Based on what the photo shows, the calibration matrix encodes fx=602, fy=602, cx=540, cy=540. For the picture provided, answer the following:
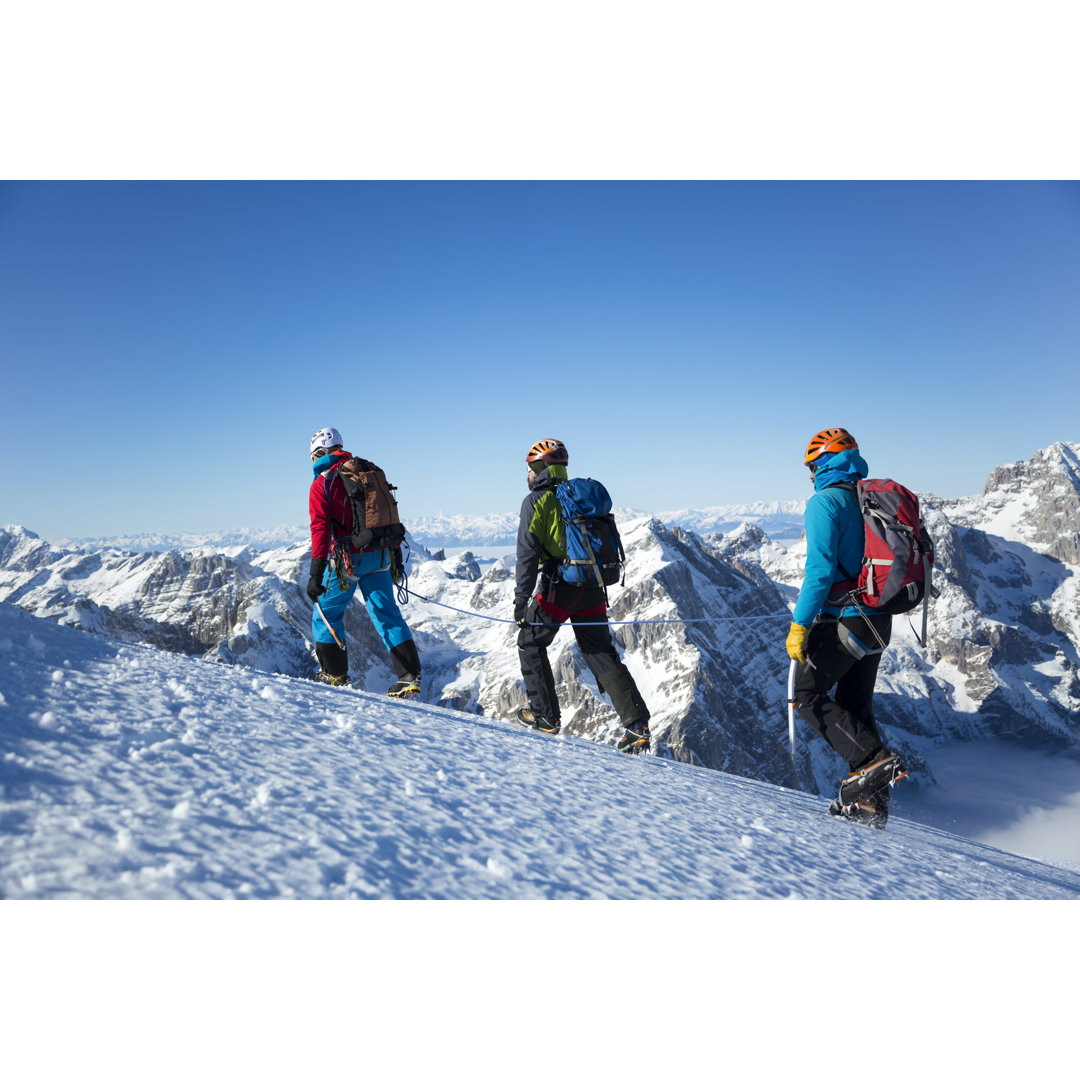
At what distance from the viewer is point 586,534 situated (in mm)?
7391

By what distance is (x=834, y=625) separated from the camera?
5.77 m

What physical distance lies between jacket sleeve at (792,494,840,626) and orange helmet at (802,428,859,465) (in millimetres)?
527

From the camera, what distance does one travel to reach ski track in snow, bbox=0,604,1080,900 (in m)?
2.79

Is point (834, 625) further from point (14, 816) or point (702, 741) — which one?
point (702, 741)

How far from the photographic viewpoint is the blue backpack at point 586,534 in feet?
24.0

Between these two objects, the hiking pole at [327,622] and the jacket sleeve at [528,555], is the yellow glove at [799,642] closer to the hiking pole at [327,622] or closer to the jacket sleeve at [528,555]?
the jacket sleeve at [528,555]

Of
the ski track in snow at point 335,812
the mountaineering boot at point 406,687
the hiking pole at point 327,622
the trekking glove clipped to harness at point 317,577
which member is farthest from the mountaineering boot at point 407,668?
the ski track in snow at point 335,812

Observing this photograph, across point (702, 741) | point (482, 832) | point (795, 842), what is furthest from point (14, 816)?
point (702, 741)

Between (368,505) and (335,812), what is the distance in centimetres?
523

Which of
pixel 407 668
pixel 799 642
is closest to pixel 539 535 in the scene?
pixel 407 668

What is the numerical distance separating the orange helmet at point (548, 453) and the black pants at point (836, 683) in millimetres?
3579

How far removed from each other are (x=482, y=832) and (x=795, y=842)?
2536 mm

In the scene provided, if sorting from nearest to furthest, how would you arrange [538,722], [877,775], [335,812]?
[335,812]
[877,775]
[538,722]

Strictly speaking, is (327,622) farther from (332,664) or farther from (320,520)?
(320,520)
